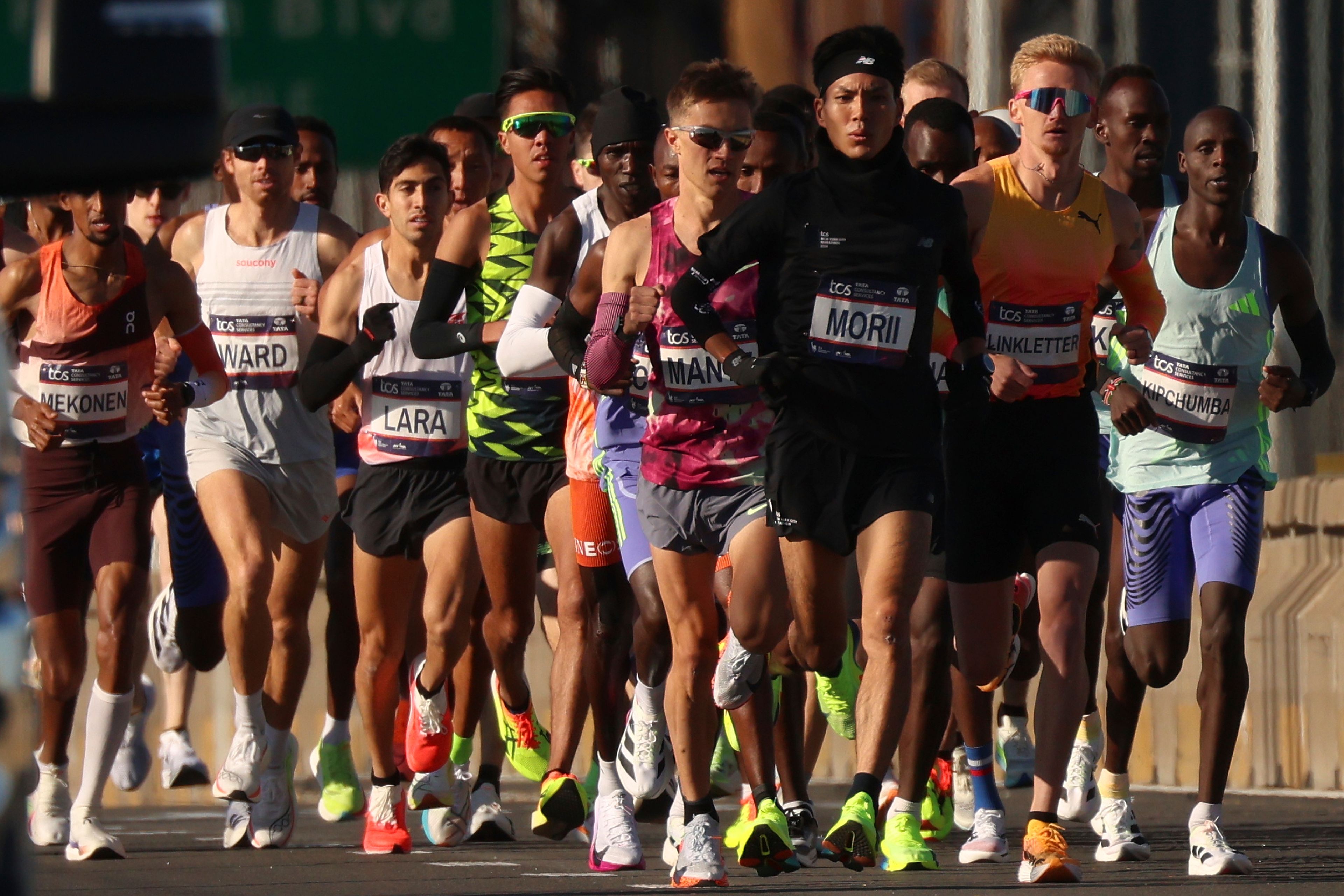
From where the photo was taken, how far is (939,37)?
12.5 metres

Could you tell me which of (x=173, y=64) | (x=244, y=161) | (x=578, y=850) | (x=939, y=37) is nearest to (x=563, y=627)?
(x=578, y=850)

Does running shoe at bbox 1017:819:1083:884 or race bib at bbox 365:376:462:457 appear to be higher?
race bib at bbox 365:376:462:457

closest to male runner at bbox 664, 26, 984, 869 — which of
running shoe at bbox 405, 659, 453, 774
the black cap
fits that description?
running shoe at bbox 405, 659, 453, 774

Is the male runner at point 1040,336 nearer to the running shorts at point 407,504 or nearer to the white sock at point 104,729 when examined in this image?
the running shorts at point 407,504

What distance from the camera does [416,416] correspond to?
9.27 m

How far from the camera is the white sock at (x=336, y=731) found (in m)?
9.95

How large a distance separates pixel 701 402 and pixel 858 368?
0.55 meters

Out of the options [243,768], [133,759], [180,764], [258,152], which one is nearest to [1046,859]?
[243,768]

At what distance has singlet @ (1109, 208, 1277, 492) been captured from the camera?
7.89 meters

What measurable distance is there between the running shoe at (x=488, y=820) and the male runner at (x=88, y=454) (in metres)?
1.23

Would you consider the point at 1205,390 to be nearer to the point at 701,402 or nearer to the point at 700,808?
the point at 701,402

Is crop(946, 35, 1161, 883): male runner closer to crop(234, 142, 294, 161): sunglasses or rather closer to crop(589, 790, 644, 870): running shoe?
crop(589, 790, 644, 870): running shoe

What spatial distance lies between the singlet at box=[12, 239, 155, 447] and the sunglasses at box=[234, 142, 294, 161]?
2.34ft

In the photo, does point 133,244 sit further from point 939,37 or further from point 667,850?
point 939,37
